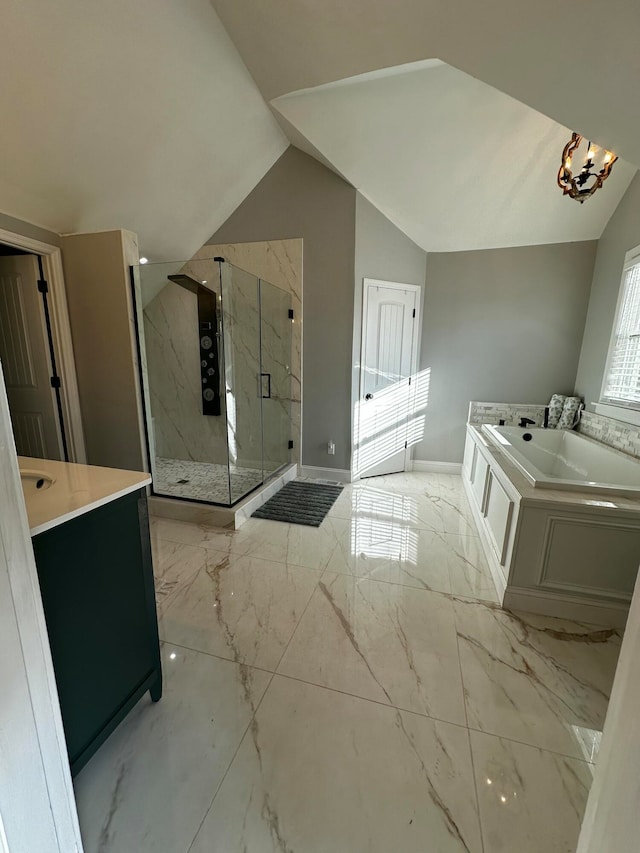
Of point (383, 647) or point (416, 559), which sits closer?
point (383, 647)

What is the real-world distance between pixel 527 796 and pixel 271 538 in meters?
1.76

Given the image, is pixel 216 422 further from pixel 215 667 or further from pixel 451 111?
pixel 451 111

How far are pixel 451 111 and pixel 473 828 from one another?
3.70m

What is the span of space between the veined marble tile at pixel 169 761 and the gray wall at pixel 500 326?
3254mm

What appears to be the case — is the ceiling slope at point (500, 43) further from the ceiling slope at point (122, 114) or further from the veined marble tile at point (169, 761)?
the veined marble tile at point (169, 761)

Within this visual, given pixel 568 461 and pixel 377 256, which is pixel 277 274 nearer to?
pixel 377 256

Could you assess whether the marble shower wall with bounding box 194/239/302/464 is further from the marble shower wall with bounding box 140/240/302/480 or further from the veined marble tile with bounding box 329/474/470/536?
the veined marble tile with bounding box 329/474/470/536

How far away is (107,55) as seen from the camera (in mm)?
1781

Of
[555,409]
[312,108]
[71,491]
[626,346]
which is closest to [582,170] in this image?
[626,346]

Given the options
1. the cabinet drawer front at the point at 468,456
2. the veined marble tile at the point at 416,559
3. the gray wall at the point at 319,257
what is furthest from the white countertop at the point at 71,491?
the cabinet drawer front at the point at 468,456

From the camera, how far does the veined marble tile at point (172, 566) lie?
1.87 metres

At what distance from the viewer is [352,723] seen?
121 cm

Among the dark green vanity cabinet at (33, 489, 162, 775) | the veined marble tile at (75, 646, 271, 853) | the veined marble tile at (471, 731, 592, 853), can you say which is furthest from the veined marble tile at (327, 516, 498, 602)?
the dark green vanity cabinet at (33, 489, 162, 775)

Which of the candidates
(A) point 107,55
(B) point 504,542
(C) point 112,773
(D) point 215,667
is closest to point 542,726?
(B) point 504,542
